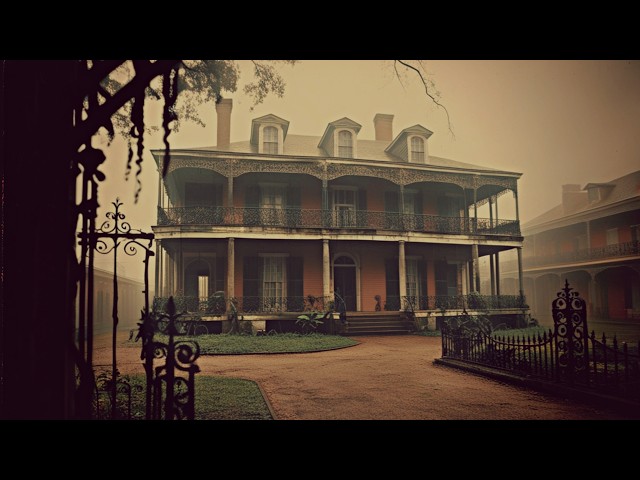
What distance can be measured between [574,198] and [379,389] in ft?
26.6

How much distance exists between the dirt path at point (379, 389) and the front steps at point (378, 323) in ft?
10.3

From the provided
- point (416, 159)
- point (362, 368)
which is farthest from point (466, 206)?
point (362, 368)

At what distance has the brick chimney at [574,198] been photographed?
9969mm

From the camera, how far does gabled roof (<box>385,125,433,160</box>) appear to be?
15.8m

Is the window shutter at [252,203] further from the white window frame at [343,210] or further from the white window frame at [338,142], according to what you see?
the white window frame at [338,142]

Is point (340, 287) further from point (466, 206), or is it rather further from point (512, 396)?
point (512, 396)

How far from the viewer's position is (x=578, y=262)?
9656 mm

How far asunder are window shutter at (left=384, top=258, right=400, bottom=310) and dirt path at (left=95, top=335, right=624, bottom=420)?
4859 mm

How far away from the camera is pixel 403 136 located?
16.1m

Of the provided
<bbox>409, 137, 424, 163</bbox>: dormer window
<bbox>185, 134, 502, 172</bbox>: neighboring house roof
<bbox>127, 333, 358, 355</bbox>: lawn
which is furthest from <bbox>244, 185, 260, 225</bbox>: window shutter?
<bbox>409, 137, 424, 163</bbox>: dormer window

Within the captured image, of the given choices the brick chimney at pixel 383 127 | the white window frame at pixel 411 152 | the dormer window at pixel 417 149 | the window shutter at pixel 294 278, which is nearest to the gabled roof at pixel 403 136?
the white window frame at pixel 411 152

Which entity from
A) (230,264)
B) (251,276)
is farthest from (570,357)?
(251,276)

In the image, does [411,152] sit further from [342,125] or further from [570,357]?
[570,357]

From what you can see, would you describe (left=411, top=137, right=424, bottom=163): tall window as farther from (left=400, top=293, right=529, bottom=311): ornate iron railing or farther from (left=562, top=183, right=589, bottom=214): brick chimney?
(left=562, top=183, right=589, bottom=214): brick chimney
